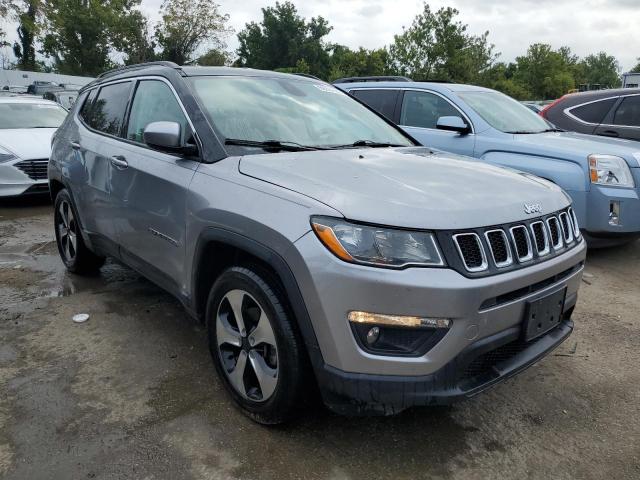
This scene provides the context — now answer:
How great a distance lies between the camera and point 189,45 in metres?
43.5

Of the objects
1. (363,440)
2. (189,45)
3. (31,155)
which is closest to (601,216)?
(363,440)

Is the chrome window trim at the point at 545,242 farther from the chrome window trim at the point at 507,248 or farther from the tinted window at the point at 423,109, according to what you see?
the tinted window at the point at 423,109

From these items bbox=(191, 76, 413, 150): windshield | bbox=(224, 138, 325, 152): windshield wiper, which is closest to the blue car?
bbox=(191, 76, 413, 150): windshield

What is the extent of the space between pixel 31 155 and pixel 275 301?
677 cm

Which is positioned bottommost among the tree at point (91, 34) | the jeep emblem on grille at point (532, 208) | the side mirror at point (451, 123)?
the jeep emblem on grille at point (532, 208)

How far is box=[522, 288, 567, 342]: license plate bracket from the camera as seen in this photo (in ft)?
7.49

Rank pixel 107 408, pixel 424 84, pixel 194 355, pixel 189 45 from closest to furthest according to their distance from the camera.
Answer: pixel 107 408 → pixel 194 355 → pixel 424 84 → pixel 189 45

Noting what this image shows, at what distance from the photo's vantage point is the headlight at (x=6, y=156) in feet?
24.7

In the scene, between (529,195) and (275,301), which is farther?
(529,195)

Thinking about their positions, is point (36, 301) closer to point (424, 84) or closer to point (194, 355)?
point (194, 355)

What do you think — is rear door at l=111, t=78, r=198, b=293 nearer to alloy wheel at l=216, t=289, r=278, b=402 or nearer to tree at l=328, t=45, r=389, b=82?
alloy wheel at l=216, t=289, r=278, b=402

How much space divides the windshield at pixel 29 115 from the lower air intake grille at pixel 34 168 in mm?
1349

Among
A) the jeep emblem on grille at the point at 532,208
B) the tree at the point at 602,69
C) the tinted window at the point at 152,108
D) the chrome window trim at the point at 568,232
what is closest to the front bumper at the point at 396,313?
the jeep emblem on grille at the point at 532,208

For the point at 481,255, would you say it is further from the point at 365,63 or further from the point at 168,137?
the point at 365,63
